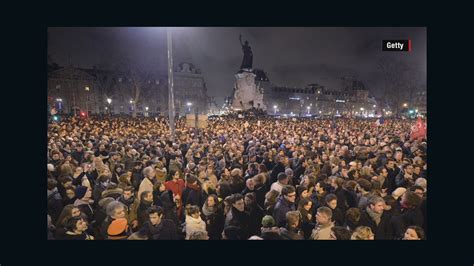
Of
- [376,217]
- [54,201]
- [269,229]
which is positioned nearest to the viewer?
[269,229]

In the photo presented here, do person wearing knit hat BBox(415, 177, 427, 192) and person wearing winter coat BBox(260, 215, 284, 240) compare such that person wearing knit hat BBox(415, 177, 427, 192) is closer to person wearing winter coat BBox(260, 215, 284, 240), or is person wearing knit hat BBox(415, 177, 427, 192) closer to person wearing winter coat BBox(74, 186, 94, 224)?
person wearing winter coat BBox(260, 215, 284, 240)

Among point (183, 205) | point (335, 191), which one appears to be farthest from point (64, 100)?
point (335, 191)

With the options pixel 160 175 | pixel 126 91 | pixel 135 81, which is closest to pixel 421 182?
pixel 160 175

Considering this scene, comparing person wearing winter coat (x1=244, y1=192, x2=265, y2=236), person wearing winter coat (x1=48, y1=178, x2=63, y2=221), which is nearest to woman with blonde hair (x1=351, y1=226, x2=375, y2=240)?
person wearing winter coat (x1=244, y1=192, x2=265, y2=236)

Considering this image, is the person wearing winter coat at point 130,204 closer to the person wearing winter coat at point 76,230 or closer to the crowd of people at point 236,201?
the crowd of people at point 236,201

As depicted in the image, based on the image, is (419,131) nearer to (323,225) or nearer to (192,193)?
(323,225)

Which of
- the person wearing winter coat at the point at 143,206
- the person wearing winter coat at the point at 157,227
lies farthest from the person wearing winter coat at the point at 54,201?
the person wearing winter coat at the point at 157,227
